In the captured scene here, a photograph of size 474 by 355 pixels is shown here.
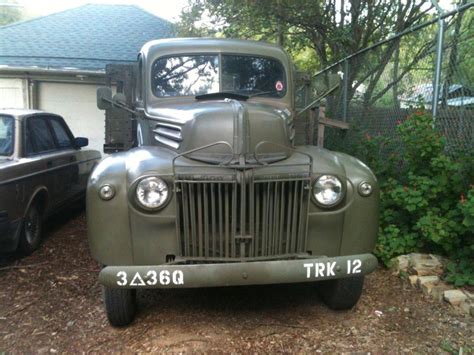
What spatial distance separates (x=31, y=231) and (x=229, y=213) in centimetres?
300

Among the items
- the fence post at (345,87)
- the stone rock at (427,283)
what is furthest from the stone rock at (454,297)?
the fence post at (345,87)

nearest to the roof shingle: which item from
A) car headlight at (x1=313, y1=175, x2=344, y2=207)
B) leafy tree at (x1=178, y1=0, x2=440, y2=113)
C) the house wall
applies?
the house wall

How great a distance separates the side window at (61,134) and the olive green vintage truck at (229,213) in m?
3.08

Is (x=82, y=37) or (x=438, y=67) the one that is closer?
(x=438, y=67)

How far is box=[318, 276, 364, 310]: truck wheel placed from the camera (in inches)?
142

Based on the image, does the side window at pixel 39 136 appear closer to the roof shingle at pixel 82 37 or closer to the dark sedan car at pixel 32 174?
the dark sedan car at pixel 32 174

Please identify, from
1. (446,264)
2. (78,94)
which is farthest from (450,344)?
(78,94)

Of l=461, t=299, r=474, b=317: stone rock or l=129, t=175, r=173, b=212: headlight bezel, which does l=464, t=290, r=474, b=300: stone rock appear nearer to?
l=461, t=299, r=474, b=317: stone rock

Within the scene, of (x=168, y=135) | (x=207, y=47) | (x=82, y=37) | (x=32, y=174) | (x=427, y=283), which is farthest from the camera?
(x=82, y=37)

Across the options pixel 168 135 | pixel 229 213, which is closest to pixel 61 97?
pixel 168 135

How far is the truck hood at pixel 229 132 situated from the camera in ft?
11.0

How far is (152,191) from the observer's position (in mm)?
3088

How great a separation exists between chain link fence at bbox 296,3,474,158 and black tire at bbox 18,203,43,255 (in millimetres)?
2947

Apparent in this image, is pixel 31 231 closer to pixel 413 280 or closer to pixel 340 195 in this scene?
pixel 340 195
